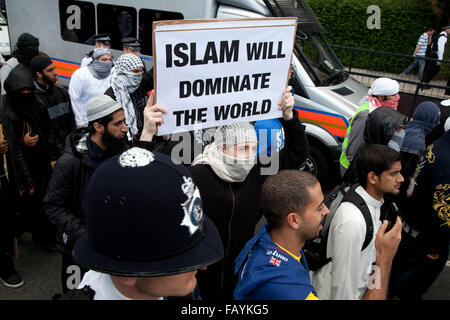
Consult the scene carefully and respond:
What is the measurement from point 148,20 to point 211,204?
558cm

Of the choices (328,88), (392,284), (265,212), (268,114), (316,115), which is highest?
(268,114)

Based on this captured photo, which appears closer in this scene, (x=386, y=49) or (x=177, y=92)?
(x=177, y=92)

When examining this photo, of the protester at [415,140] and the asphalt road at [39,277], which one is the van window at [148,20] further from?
the protester at [415,140]

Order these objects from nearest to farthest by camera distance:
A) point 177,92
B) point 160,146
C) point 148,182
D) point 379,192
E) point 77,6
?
1. point 148,182
2. point 177,92
3. point 379,192
4. point 160,146
5. point 77,6

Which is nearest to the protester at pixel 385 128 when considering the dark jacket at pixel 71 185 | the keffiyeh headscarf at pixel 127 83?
the dark jacket at pixel 71 185

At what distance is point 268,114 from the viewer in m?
2.89

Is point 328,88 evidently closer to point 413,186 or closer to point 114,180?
point 413,186

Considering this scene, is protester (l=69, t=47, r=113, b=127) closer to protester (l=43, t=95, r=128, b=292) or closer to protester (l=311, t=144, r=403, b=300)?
protester (l=43, t=95, r=128, b=292)

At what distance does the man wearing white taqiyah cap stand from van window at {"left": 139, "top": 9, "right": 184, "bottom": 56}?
3.69 meters

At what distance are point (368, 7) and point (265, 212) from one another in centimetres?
1458

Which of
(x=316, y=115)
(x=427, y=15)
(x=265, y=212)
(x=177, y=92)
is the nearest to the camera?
(x=265, y=212)

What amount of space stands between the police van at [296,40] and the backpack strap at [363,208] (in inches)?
141

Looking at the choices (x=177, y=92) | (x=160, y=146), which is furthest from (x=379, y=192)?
(x=160, y=146)

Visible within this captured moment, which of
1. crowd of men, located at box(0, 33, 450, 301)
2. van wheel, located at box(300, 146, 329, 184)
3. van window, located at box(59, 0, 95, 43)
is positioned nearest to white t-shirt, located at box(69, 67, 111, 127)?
crowd of men, located at box(0, 33, 450, 301)
